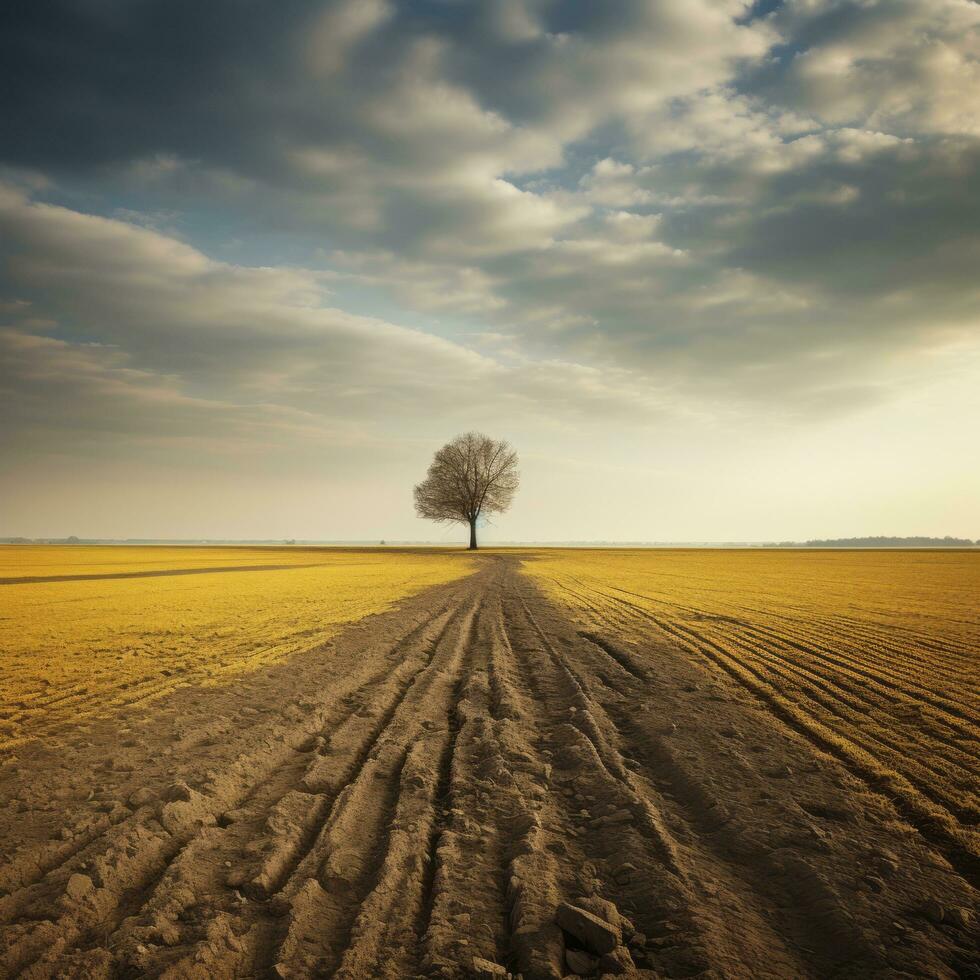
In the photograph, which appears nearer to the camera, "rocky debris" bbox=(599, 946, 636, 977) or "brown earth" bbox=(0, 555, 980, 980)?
"rocky debris" bbox=(599, 946, 636, 977)

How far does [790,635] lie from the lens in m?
11.9

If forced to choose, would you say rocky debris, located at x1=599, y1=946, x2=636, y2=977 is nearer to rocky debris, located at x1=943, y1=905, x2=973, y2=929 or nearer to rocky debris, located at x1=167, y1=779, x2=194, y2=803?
rocky debris, located at x1=943, y1=905, x2=973, y2=929

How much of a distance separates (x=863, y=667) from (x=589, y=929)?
8278mm

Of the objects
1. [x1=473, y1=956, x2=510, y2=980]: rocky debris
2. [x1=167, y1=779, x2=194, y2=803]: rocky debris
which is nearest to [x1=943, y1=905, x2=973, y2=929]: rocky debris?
[x1=473, y1=956, x2=510, y2=980]: rocky debris

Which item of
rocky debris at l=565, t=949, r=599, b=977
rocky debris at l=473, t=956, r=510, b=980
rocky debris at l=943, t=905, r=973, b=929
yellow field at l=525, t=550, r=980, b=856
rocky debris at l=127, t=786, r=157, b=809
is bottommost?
yellow field at l=525, t=550, r=980, b=856

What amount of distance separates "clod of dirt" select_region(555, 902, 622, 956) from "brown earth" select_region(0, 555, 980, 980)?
0.01m

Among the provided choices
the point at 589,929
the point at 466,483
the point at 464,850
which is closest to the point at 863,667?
the point at 464,850

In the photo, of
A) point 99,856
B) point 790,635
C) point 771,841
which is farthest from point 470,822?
point 790,635

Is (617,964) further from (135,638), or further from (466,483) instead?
(466,483)

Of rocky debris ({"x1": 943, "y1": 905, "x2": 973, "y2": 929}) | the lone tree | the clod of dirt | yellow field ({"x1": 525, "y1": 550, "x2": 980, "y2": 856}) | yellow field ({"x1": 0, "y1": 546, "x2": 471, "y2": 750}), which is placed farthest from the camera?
the lone tree

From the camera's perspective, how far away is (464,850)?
149 inches

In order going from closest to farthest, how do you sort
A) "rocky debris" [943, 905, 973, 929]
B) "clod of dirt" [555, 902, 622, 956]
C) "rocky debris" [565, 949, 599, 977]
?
"rocky debris" [565, 949, 599, 977] → "clod of dirt" [555, 902, 622, 956] → "rocky debris" [943, 905, 973, 929]

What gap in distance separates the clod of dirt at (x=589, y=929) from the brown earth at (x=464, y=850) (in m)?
0.01

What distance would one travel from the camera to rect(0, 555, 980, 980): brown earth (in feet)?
9.39
